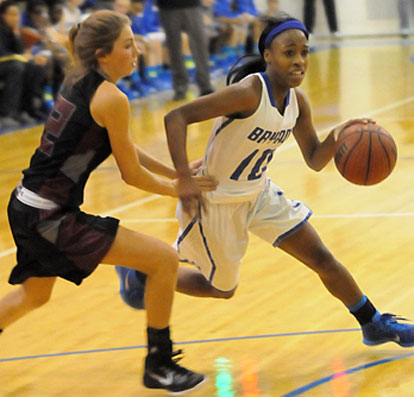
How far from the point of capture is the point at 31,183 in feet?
10.4

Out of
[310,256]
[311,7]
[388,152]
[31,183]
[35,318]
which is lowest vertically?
[311,7]

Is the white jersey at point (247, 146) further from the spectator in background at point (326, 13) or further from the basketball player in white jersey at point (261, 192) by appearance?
the spectator in background at point (326, 13)

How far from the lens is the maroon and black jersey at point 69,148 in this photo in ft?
10.2

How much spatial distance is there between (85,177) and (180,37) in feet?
27.4

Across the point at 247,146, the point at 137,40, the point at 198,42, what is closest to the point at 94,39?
the point at 247,146

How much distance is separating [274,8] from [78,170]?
1255 cm

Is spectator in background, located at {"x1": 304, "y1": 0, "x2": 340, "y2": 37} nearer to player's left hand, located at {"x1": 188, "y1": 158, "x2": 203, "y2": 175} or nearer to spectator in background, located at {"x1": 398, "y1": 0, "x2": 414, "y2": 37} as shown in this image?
spectator in background, located at {"x1": 398, "y1": 0, "x2": 414, "y2": 37}

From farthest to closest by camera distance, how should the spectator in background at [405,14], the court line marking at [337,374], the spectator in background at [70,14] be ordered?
the spectator in background at [405,14], the spectator in background at [70,14], the court line marking at [337,374]

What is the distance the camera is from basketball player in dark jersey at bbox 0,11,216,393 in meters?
3.10

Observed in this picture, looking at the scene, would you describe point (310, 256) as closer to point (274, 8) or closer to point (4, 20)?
point (4, 20)

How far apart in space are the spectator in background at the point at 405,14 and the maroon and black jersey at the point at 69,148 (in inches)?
634

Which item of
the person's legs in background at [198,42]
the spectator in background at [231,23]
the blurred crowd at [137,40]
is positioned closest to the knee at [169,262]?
the blurred crowd at [137,40]

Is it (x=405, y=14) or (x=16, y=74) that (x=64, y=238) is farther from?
(x=405, y=14)

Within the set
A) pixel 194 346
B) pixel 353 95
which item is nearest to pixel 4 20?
pixel 353 95
